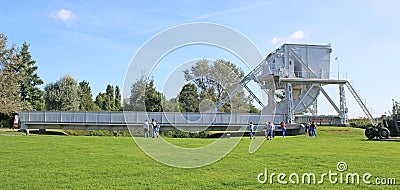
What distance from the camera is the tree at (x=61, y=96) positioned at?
88.2 meters

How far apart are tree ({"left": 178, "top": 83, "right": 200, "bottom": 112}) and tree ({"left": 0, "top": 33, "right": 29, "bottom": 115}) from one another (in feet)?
155

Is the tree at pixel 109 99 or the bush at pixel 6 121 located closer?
the bush at pixel 6 121

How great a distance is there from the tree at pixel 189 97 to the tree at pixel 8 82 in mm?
47340

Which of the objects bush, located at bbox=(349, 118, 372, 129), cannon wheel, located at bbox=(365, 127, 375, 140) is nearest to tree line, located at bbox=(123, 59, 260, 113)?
cannon wheel, located at bbox=(365, 127, 375, 140)

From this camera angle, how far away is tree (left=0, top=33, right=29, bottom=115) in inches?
2569

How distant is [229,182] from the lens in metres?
12.4

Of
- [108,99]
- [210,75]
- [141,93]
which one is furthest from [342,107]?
[108,99]

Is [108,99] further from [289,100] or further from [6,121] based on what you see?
[289,100]

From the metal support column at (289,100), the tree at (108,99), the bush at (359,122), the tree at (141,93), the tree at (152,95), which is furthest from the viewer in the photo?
the tree at (108,99)

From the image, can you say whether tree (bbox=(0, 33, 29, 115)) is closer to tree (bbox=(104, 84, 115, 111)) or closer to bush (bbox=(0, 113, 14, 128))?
bush (bbox=(0, 113, 14, 128))

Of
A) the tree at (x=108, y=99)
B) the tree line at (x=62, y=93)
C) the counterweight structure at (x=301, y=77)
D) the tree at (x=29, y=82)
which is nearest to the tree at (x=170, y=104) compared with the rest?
the tree line at (x=62, y=93)

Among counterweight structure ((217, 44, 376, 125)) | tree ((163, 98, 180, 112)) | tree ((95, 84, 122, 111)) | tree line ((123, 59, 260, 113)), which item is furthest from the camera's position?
tree ((95, 84, 122, 111))

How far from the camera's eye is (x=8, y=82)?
6775 cm

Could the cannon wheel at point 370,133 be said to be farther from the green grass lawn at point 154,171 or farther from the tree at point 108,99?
the tree at point 108,99
